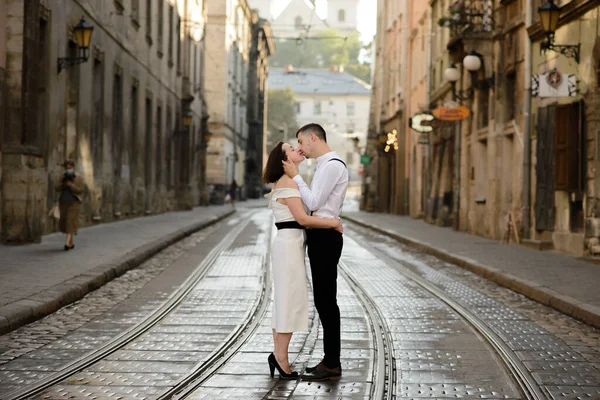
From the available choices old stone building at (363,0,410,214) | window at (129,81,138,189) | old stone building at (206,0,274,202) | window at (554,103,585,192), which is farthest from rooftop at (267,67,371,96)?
window at (554,103,585,192)

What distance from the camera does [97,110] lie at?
87.1 ft

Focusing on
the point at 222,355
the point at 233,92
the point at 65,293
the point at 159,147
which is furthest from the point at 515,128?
the point at 233,92

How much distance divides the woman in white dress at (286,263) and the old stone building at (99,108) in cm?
1137

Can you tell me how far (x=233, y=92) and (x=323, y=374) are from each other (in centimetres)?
6278

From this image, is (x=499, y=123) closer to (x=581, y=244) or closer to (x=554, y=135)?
(x=554, y=135)

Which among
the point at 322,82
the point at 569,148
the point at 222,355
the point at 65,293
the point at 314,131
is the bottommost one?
the point at 222,355

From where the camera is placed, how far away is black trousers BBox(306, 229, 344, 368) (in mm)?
7145

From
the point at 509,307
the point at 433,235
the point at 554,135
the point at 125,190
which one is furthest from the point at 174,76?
the point at 509,307

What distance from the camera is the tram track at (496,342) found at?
6879 millimetres

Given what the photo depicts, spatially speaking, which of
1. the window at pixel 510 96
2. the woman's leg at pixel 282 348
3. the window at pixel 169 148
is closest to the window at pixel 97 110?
the window at pixel 510 96

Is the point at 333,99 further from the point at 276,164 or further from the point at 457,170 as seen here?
the point at 276,164

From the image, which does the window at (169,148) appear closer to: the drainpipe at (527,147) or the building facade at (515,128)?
the building facade at (515,128)

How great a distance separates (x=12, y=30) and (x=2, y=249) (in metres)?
3.98

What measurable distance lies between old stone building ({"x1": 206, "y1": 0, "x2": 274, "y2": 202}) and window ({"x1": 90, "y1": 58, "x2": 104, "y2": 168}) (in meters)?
33.9
